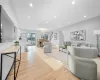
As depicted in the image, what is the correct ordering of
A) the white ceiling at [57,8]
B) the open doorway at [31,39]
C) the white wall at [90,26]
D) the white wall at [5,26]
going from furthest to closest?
the open doorway at [31,39] < the white wall at [90,26] < the white ceiling at [57,8] < the white wall at [5,26]

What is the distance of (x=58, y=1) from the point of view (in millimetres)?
3436

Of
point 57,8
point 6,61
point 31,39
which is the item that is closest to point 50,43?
point 57,8

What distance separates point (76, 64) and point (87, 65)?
30 cm

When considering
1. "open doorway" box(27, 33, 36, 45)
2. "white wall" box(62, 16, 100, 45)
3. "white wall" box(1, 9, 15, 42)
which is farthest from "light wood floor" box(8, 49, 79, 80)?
"open doorway" box(27, 33, 36, 45)

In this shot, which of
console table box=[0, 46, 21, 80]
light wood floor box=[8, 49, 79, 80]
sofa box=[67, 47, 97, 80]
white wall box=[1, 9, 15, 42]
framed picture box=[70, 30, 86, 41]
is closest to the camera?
console table box=[0, 46, 21, 80]

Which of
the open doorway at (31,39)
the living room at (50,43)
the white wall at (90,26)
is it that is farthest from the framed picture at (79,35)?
the open doorway at (31,39)

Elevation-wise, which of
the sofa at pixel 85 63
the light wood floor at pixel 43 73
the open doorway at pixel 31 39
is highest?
the open doorway at pixel 31 39

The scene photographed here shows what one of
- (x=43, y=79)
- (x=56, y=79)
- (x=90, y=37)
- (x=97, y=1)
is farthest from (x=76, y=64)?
(x=90, y=37)

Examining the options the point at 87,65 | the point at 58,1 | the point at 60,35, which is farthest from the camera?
the point at 60,35

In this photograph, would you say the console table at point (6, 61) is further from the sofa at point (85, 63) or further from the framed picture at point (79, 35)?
the framed picture at point (79, 35)

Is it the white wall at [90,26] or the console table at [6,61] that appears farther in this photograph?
the white wall at [90,26]

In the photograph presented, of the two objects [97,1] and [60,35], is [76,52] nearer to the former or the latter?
[97,1]

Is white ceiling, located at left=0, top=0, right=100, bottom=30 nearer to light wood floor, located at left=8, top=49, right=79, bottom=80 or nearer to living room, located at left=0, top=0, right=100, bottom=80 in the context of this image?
living room, located at left=0, top=0, right=100, bottom=80

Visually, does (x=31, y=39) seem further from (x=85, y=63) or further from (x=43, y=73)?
(x=85, y=63)
